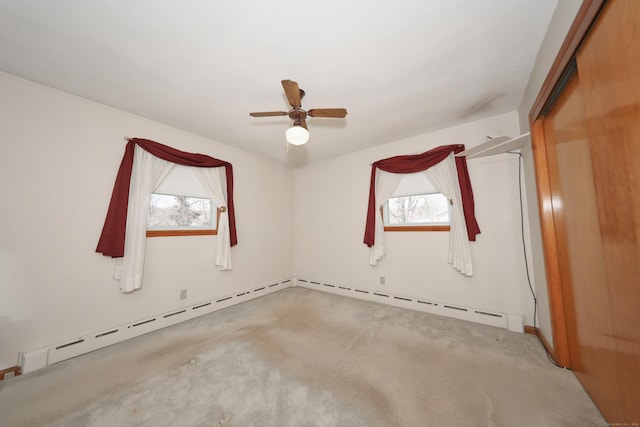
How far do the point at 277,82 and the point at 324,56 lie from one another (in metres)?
0.52

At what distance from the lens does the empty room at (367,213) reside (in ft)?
4.17

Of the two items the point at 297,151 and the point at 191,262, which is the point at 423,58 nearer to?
the point at 297,151

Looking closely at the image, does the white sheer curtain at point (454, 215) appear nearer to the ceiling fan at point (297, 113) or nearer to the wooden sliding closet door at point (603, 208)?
the wooden sliding closet door at point (603, 208)

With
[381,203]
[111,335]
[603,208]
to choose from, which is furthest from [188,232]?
[603,208]

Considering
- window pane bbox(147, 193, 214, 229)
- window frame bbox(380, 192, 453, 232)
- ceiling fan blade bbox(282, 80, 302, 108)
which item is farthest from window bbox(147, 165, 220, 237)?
Answer: window frame bbox(380, 192, 453, 232)

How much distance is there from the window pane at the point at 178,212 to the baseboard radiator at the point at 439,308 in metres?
2.42

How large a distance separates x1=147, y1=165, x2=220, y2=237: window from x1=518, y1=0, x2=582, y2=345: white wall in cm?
382

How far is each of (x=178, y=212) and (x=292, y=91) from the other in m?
2.34

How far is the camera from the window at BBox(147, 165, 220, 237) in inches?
Answer: 105

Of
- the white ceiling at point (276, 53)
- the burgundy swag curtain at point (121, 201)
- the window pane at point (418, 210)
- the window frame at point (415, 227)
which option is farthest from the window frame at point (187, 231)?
the window pane at point (418, 210)

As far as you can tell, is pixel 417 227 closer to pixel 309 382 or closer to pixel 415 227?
pixel 415 227

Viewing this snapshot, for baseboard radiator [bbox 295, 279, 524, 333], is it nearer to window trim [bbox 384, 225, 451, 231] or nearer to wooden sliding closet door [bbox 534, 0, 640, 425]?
wooden sliding closet door [bbox 534, 0, 640, 425]

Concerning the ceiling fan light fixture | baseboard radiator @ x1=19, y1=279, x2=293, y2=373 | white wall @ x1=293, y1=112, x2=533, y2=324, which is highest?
the ceiling fan light fixture

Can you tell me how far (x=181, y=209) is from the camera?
2.92m
